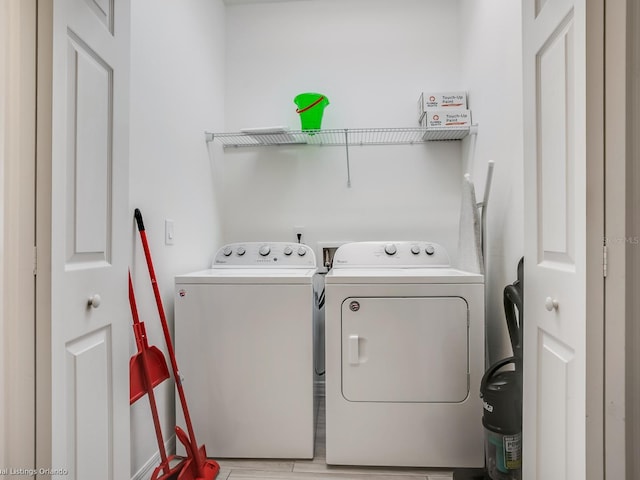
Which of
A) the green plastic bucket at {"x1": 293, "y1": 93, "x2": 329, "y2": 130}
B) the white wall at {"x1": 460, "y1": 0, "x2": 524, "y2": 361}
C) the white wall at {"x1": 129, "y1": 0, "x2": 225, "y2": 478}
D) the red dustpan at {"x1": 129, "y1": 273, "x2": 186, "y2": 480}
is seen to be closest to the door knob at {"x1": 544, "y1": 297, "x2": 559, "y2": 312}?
the white wall at {"x1": 460, "y1": 0, "x2": 524, "y2": 361}

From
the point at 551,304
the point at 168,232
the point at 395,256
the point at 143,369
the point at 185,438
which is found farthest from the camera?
the point at 395,256

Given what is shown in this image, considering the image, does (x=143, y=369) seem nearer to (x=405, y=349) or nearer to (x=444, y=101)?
Result: (x=405, y=349)

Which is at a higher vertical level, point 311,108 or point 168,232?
point 311,108

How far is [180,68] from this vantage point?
1818 mm

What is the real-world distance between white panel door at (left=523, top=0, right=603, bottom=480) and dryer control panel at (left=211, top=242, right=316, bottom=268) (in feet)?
4.41

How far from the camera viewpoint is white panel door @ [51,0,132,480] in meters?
0.78

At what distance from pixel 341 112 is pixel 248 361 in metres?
1.75

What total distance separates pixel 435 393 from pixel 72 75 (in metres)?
1.71

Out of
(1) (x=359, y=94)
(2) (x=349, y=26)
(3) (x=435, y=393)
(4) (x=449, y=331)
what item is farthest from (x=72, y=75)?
(2) (x=349, y=26)

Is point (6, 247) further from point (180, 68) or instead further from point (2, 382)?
point (180, 68)

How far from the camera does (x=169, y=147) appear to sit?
171 centimetres

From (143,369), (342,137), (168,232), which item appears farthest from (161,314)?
(342,137)

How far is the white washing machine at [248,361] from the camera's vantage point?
5.21ft

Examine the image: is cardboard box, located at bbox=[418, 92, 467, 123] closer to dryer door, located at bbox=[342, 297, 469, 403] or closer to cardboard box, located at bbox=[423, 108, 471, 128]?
cardboard box, located at bbox=[423, 108, 471, 128]
